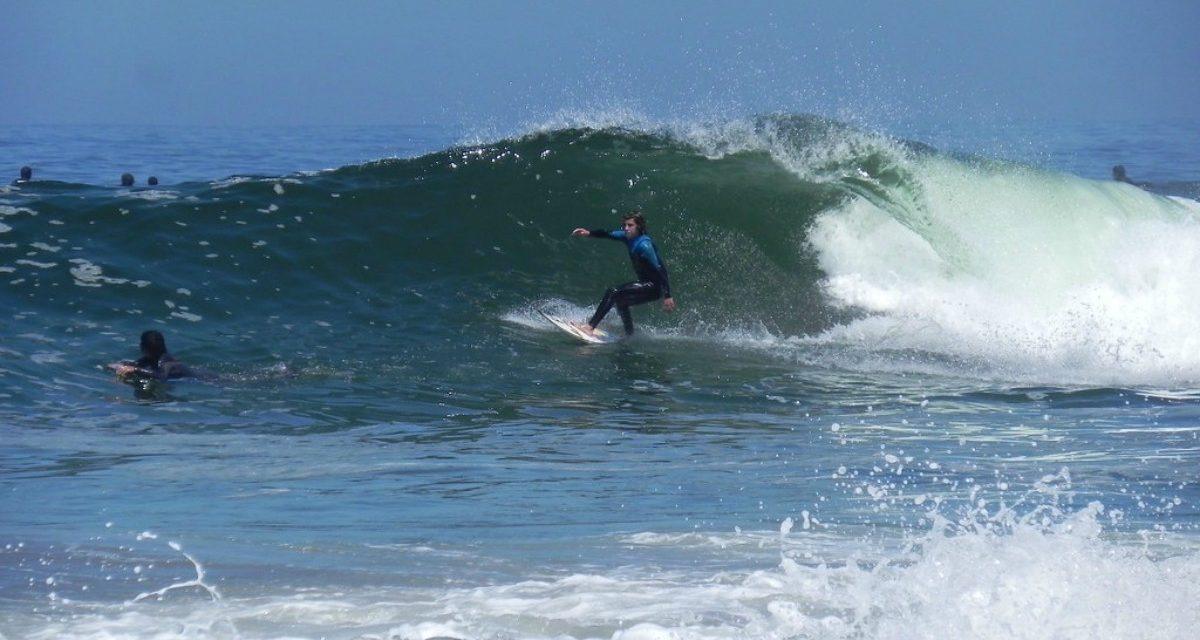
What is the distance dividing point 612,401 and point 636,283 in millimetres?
3278

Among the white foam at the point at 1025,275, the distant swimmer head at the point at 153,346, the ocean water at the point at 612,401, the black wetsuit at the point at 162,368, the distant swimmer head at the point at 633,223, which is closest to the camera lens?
the ocean water at the point at 612,401

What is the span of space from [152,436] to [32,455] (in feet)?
2.90

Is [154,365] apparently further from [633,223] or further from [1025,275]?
[1025,275]

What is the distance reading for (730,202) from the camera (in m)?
17.3

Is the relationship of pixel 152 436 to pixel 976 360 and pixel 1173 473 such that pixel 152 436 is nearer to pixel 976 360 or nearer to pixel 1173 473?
pixel 1173 473

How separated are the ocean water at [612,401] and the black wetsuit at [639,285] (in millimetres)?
A: 364

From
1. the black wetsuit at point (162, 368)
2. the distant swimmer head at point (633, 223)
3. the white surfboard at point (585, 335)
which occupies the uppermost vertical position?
the distant swimmer head at point (633, 223)

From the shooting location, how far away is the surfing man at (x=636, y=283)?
13883 millimetres

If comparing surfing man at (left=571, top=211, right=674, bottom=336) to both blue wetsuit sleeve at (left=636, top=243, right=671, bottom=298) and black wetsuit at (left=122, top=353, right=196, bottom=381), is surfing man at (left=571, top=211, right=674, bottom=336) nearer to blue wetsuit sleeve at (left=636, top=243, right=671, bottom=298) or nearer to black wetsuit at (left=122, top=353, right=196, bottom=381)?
blue wetsuit sleeve at (left=636, top=243, right=671, bottom=298)

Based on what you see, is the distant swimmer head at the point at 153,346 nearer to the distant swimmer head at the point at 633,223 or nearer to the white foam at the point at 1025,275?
the distant swimmer head at the point at 633,223

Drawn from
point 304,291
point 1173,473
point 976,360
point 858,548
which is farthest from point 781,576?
point 304,291

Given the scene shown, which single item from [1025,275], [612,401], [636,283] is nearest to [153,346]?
[612,401]

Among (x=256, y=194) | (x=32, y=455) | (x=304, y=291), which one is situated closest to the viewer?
(x=32, y=455)

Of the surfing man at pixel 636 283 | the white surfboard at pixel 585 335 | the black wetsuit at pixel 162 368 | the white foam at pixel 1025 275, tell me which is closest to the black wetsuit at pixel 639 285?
the surfing man at pixel 636 283
